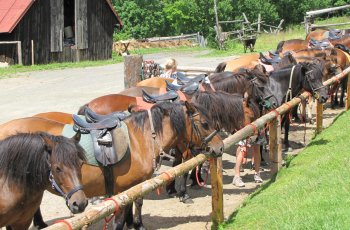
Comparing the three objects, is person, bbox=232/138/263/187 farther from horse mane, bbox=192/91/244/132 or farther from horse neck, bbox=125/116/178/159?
horse neck, bbox=125/116/178/159

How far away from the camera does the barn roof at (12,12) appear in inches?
1078

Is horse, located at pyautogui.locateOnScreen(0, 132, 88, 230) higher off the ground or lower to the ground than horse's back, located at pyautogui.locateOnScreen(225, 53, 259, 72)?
lower

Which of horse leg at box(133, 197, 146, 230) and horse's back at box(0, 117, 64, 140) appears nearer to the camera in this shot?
horse's back at box(0, 117, 64, 140)

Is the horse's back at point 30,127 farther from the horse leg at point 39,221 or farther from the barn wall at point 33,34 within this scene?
A: the barn wall at point 33,34

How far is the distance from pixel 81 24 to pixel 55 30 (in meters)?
2.25

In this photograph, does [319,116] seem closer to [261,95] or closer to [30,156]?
[261,95]

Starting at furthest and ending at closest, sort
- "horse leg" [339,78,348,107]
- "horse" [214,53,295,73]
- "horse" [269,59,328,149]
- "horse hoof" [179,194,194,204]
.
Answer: "horse leg" [339,78,348,107] → "horse" [214,53,295,73] → "horse" [269,59,328,149] → "horse hoof" [179,194,194,204]

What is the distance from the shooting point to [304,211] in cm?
545

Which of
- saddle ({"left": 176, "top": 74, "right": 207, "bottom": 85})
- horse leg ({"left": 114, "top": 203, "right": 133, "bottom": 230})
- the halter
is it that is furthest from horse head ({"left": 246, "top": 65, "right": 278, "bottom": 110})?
the halter

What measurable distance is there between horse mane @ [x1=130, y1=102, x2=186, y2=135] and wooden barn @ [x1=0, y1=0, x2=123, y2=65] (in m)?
22.9

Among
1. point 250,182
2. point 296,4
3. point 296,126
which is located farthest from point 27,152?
point 296,4

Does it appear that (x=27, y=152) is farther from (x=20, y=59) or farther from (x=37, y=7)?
(x=37, y=7)

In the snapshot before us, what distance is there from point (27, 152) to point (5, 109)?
1050 cm

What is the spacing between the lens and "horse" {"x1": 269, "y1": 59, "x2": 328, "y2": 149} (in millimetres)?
9789
